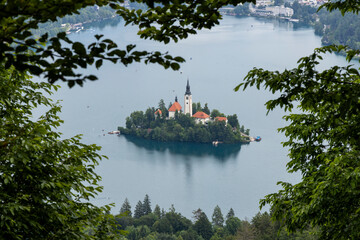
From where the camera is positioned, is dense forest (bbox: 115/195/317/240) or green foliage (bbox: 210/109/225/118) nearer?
dense forest (bbox: 115/195/317/240)

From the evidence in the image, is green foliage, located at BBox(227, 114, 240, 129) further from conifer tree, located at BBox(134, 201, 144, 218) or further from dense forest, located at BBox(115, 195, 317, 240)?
conifer tree, located at BBox(134, 201, 144, 218)

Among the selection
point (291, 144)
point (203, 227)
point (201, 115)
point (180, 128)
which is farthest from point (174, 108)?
point (291, 144)

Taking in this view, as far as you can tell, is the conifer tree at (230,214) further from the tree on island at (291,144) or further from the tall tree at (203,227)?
the tree on island at (291,144)

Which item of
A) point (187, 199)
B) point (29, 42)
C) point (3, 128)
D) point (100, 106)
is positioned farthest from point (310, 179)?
point (100, 106)

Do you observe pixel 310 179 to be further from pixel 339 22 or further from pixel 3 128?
pixel 339 22

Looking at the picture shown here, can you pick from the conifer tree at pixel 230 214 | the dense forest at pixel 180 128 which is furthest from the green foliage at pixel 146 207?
the dense forest at pixel 180 128

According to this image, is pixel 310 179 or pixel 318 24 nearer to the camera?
pixel 310 179

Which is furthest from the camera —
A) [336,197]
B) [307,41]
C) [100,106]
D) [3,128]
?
[307,41]

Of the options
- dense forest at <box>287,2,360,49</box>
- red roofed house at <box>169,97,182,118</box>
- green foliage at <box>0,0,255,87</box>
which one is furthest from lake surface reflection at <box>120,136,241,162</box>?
green foliage at <box>0,0,255,87</box>
